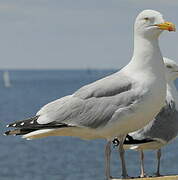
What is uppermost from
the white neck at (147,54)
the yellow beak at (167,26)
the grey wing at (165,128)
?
the yellow beak at (167,26)

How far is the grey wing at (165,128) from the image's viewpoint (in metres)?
9.29

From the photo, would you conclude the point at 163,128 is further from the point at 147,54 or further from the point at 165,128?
the point at 147,54

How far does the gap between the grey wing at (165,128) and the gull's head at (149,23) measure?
1.70 m

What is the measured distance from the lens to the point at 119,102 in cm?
770

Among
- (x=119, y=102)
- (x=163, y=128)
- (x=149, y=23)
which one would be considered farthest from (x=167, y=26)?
(x=163, y=128)

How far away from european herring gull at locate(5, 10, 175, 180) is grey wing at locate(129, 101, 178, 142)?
4.83 feet

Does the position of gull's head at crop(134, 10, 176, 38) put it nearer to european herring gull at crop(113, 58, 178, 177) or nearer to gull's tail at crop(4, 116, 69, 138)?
gull's tail at crop(4, 116, 69, 138)

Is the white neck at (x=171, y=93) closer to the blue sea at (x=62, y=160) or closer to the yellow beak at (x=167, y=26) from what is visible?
the yellow beak at (x=167, y=26)

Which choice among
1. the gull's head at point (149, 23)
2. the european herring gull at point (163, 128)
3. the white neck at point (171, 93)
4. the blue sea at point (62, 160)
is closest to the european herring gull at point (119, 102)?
the gull's head at point (149, 23)

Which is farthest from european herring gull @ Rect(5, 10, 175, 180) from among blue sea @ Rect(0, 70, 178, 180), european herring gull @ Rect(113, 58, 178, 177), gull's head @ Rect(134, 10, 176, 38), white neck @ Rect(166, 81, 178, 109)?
blue sea @ Rect(0, 70, 178, 180)

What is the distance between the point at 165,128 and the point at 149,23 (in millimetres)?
1908

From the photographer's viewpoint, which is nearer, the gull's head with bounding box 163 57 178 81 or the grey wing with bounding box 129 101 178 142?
the grey wing with bounding box 129 101 178 142

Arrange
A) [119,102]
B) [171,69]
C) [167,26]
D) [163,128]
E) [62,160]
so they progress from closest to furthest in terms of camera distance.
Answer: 1. [167,26]
2. [119,102]
3. [163,128]
4. [171,69]
5. [62,160]

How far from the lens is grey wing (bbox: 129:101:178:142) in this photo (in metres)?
9.29
